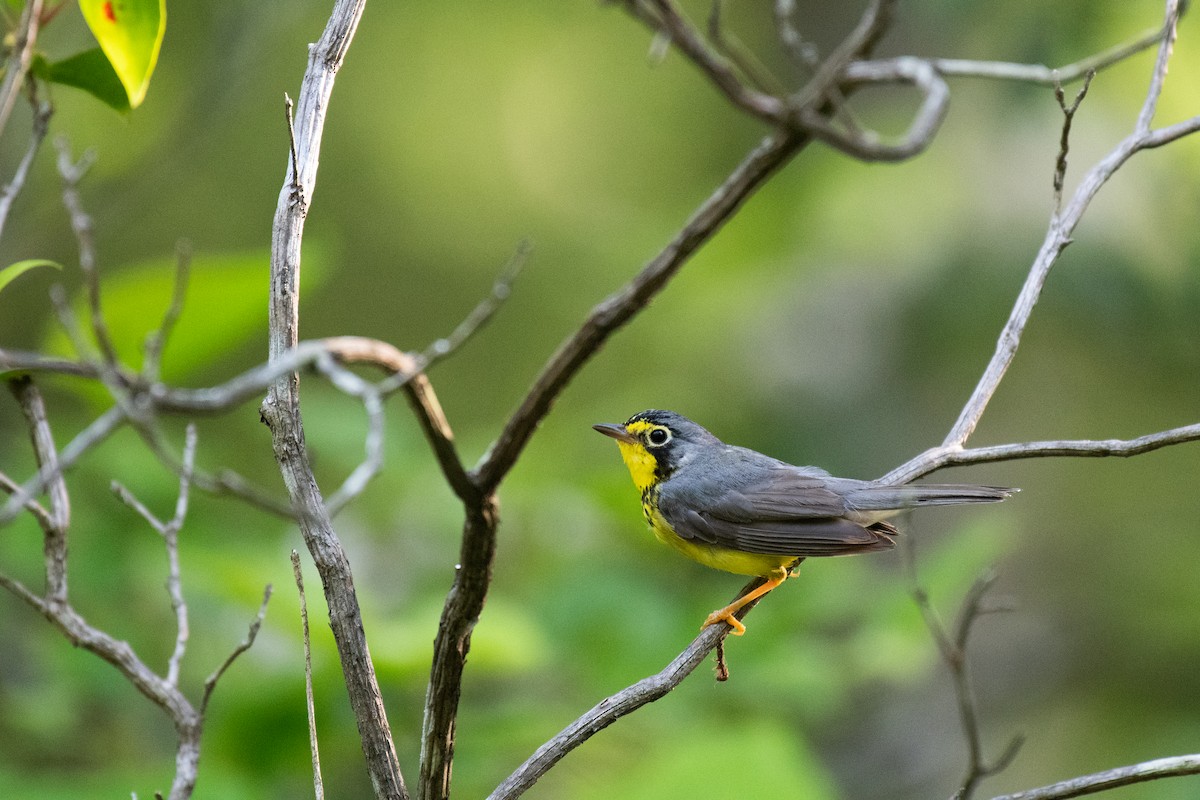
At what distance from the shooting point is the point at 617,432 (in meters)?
4.48

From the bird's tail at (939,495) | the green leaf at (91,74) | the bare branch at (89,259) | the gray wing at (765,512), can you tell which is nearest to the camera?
the bare branch at (89,259)

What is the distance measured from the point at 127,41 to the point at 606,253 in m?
9.14

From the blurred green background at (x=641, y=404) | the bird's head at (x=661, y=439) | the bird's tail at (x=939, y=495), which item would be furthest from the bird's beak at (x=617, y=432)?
the bird's tail at (x=939, y=495)

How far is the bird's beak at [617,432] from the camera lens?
176 inches

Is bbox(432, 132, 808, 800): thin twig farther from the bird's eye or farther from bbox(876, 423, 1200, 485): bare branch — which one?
the bird's eye

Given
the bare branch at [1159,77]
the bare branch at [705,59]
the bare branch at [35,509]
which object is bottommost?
the bare branch at [35,509]

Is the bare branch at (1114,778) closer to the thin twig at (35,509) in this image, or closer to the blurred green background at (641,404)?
the blurred green background at (641,404)

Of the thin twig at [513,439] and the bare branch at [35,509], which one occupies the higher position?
the bare branch at [35,509]

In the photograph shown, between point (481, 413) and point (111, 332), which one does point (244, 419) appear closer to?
point (111, 332)

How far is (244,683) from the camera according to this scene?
12.8ft

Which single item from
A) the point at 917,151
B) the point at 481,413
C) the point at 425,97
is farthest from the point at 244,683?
the point at 425,97

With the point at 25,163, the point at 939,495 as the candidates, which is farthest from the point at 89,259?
the point at 939,495

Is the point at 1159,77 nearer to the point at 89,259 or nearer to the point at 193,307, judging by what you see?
the point at 89,259

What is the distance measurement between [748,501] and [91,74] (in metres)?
2.55
